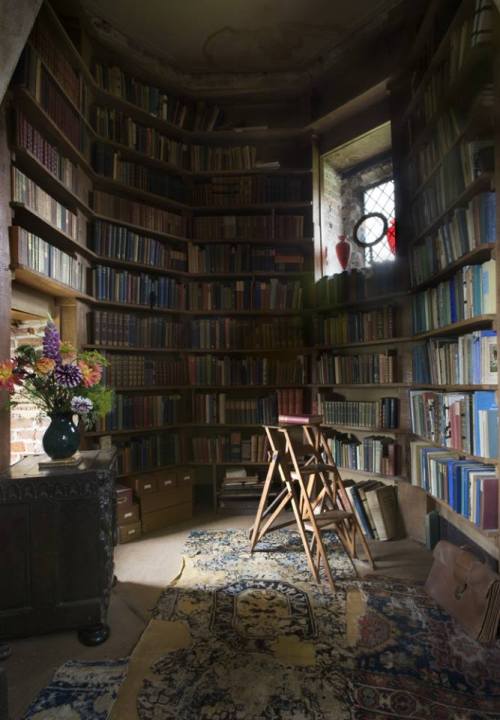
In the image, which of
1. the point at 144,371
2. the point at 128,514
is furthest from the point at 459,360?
the point at 128,514

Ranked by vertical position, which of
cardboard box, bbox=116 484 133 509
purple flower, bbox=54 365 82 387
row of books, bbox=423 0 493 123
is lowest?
cardboard box, bbox=116 484 133 509

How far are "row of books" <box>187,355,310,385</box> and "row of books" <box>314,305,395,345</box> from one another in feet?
0.96

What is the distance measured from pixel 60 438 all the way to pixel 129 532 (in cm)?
131

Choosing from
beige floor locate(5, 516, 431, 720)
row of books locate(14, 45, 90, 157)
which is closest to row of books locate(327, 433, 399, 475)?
beige floor locate(5, 516, 431, 720)

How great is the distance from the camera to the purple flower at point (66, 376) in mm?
2062

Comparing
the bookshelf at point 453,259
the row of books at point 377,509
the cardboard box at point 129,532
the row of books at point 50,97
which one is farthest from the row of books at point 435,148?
the cardboard box at point 129,532

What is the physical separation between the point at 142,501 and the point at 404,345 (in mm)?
2273

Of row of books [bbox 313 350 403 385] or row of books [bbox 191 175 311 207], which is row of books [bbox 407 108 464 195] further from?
row of books [bbox 313 350 403 385]

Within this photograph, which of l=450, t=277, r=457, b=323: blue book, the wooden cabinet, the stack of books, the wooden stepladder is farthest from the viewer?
the stack of books

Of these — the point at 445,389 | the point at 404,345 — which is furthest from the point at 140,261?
the point at 445,389

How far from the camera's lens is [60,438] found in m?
2.10

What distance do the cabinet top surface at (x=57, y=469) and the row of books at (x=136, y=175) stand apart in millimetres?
2201

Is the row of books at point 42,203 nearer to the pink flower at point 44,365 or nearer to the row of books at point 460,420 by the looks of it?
the pink flower at point 44,365

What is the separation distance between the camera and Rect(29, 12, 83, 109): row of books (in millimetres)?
2443
